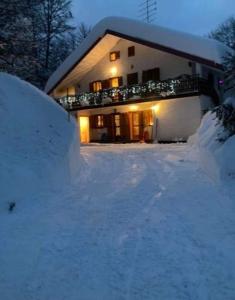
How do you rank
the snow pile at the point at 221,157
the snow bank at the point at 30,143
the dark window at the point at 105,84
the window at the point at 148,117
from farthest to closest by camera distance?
the dark window at the point at 105,84 < the window at the point at 148,117 < the snow pile at the point at 221,157 < the snow bank at the point at 30,143

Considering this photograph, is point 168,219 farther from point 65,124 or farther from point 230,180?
point 65,124

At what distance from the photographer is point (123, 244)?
4836 mm

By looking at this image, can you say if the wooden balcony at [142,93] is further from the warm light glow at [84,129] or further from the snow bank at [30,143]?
the snow bank at [30,143]

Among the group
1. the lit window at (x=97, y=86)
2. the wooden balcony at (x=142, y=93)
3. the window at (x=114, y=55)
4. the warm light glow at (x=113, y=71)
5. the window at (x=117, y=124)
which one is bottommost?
the window at (x=117, y=124)

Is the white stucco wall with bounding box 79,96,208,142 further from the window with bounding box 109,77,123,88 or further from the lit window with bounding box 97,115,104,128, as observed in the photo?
the lit window with bounding box 97,115,104,128

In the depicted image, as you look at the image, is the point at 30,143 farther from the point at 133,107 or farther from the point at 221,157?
the point at 133,107

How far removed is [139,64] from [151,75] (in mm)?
1432

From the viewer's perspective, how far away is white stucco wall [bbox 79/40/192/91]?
21594 mm

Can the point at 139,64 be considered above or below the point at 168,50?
below

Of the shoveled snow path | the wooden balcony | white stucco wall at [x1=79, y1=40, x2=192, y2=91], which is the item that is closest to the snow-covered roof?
white stucco wall at [x1=79, y1=40, x2=192, y2=91]

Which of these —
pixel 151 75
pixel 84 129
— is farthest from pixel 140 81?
pixel 84 129

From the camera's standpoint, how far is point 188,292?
3.54 meters

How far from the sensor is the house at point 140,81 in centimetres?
2011

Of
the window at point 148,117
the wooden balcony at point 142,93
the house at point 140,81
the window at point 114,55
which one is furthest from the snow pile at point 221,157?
the window at point 114,55
